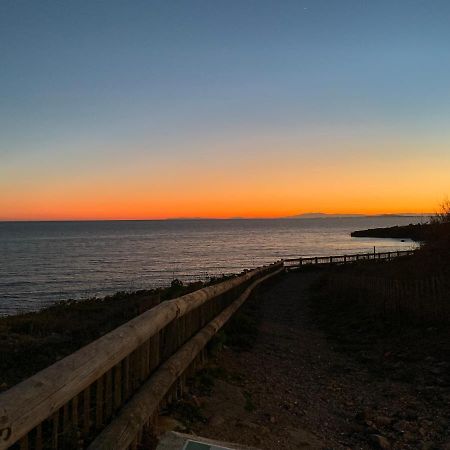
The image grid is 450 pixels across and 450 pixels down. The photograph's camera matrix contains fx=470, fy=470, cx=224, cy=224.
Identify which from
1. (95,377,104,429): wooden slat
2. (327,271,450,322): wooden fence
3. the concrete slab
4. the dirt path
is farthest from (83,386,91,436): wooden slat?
(327,271,450,322): wooden fence

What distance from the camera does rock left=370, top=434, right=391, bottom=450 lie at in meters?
4.43

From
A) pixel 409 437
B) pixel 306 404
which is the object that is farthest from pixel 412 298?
pixel 409 437

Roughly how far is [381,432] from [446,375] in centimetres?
234

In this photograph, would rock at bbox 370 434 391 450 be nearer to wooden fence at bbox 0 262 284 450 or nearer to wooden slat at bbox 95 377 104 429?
wooden fence at bbox 0 262 284 450

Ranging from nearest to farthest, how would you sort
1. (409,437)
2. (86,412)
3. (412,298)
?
(86,412) → (409,437) → (412,298)

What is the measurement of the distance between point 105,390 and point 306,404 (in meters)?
3.10

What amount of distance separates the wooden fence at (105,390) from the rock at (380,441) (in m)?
1.99

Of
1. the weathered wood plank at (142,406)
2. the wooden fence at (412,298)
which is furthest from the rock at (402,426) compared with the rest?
the wooden fence at (412,298)

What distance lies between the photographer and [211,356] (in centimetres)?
690

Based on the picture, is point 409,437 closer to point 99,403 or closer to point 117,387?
point 117,387

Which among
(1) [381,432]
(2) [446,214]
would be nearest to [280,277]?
(2) [446,214]

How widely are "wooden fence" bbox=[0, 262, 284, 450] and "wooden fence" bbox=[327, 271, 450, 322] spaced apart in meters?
6.10

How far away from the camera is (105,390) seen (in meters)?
3.36

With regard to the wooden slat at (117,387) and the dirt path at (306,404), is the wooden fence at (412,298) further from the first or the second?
the wooden slat at (117,387)
